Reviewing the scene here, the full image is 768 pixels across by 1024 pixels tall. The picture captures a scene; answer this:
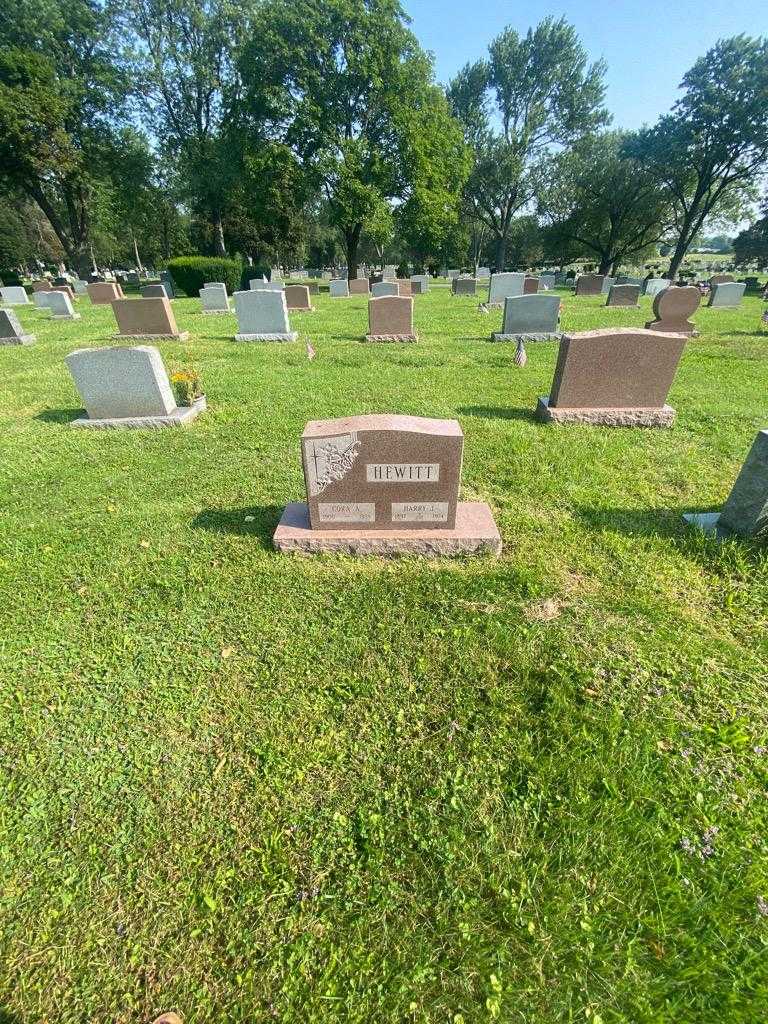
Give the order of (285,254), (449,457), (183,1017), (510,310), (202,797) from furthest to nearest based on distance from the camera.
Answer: (285,254) < (510,310) < (449,457) < (202,797) < (183,1017)

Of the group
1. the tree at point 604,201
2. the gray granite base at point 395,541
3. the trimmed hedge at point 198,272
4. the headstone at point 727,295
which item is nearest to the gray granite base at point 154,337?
the gray granite base at point 395,541

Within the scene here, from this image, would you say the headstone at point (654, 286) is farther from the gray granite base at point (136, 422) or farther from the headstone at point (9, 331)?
the headstone at point (9, 331)

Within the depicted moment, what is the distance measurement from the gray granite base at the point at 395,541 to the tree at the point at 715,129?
37343 millimetres

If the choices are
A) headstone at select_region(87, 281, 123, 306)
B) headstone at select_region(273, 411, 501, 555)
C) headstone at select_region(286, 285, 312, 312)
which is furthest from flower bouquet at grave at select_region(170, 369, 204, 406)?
headstone at select_region(87, 281, 123, 306)

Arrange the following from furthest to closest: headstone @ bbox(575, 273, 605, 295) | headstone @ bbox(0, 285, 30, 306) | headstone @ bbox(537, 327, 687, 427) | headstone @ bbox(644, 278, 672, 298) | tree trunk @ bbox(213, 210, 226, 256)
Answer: tree trunk @ bbox(213, 210, 226, 256), headstone @ bbox(644, 278, 672, 298), headstone @ bbox(575, 273, 605, 295), headstone @ bbox(0, 285, 30, 306), headstone @ bbox(537, 327, 687, 427)

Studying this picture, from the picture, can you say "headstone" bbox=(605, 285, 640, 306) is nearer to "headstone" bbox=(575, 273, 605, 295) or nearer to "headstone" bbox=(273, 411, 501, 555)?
"headstone" bbox=(575, 273, 605, 295)

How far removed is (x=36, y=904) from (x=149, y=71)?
3869 cm

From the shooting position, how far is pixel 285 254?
49156 millimetres

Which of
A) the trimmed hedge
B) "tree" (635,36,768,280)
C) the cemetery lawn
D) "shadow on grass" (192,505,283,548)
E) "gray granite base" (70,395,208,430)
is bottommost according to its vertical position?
the cemetery lawn

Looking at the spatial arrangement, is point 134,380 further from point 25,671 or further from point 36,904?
point 36,904

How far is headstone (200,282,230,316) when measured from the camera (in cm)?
1614

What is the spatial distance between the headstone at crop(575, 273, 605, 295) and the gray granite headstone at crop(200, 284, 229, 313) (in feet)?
59.0

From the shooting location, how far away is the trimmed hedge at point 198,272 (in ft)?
74.4

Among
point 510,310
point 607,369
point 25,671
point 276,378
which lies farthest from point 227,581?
point 510,310
